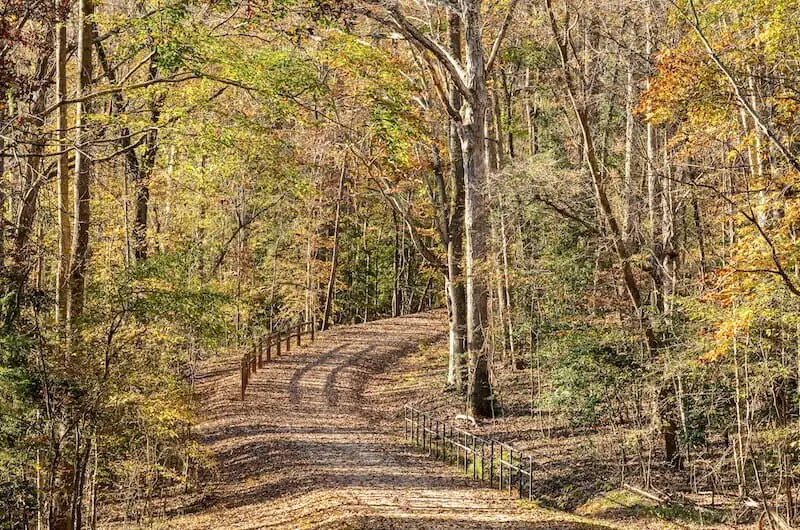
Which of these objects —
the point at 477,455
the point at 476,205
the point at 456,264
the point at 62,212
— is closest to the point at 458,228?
the point at 456,264

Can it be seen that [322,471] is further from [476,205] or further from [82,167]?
[82,167]

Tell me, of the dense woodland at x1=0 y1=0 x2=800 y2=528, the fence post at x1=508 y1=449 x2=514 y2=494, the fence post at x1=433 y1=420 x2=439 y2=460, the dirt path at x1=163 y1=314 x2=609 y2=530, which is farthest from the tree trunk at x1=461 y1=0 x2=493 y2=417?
the fence post at x1=508 y1=449 x2=514 y2=494

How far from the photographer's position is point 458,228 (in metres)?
22.2

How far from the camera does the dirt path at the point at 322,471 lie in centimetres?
1202

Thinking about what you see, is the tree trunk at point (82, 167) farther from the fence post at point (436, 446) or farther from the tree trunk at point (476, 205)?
the fence post at point (436, 446)

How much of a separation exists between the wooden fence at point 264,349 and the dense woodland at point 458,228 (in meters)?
3.95

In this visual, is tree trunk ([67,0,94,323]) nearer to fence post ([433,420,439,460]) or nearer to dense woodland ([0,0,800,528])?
dense woodland ([0,0,800,528])

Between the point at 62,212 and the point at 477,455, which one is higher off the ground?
the point at 62,212

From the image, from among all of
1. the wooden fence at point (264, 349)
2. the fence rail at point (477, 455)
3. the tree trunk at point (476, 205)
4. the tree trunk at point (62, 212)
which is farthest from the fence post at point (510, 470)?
the wooden fence at point (264, 349)

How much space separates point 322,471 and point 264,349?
595 inches

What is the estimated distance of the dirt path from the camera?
39.4 feet

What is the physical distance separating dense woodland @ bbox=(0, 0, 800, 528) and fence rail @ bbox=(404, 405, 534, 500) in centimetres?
147

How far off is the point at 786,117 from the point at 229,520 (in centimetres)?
1154

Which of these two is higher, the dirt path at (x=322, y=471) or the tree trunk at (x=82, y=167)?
the tree trunk at (x=82, y=167)
